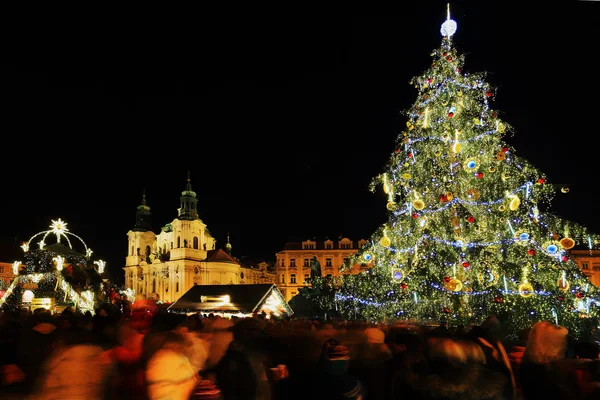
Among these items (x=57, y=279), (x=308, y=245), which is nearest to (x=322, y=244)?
(x=308, y=245)

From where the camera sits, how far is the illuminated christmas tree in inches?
577

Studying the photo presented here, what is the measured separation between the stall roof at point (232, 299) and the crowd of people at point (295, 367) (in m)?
13.0

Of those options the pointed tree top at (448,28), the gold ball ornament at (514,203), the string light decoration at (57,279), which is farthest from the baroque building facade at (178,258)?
the gold ball ornament at (514,203)

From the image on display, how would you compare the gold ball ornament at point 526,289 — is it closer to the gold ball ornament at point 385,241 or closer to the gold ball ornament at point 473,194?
the gold ball ornament at point 473,194

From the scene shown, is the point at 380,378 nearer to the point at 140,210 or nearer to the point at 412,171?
the point at 412,171

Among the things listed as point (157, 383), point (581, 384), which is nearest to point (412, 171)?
point (581, 384)

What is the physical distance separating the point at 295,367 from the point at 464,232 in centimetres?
1038

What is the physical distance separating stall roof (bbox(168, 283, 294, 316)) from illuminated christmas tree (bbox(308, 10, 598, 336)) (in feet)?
14.6

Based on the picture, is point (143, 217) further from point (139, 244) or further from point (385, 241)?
point (385, 241)

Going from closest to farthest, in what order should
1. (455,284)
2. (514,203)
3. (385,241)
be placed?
(455,284)
(514,203)
(385,241)

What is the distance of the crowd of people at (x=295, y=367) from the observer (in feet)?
11.4

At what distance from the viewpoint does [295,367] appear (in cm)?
687

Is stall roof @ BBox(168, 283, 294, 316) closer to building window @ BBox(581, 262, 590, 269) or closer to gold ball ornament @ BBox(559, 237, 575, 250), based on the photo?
gold ball ornament @ BBox(559, 237, 575, 250)

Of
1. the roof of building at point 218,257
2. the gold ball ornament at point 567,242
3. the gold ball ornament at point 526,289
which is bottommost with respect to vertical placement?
the gold ball ornament at point 526,289
